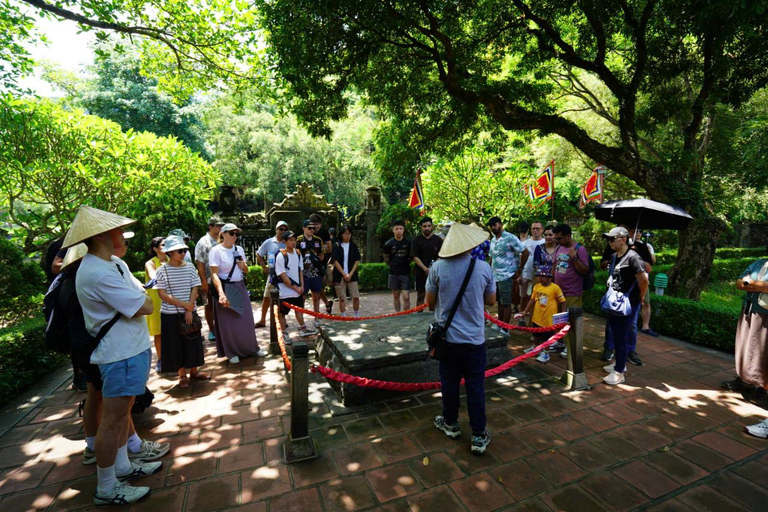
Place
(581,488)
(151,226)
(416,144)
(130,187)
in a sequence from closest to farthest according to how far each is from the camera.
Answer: (581,488) → (130,187) → (416,144) → (151,226)

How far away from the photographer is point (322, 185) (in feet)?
73.6

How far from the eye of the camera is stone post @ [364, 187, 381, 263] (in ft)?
43.2

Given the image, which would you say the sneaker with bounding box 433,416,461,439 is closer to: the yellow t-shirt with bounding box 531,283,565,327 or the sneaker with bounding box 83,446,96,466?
the yellow t-shirt with bounding box 531,283,565,327

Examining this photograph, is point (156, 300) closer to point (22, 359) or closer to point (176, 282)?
point (176, 282)

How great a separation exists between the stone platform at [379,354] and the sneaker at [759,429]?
225cm

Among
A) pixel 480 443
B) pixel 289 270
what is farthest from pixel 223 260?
pixel 480 443

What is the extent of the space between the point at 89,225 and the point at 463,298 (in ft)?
9.54

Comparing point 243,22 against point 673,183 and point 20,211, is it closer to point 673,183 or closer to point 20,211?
point 20,211

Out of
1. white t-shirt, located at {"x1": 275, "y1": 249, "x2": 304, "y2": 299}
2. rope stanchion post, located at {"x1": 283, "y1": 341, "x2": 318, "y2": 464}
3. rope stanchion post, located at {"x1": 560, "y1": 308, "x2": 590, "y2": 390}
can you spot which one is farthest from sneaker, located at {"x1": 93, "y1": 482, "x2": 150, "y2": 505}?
rope stanchion post, located at {"x1": 560, "y1": 308, "x2": 590, "y2": 390}

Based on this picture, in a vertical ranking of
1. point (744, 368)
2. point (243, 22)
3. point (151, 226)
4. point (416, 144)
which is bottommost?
point (744, 368)

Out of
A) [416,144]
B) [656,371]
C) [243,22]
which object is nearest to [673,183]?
[656,371]

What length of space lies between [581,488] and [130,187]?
10.3 m

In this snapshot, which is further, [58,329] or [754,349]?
[754,349]

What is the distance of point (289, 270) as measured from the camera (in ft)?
19.8
